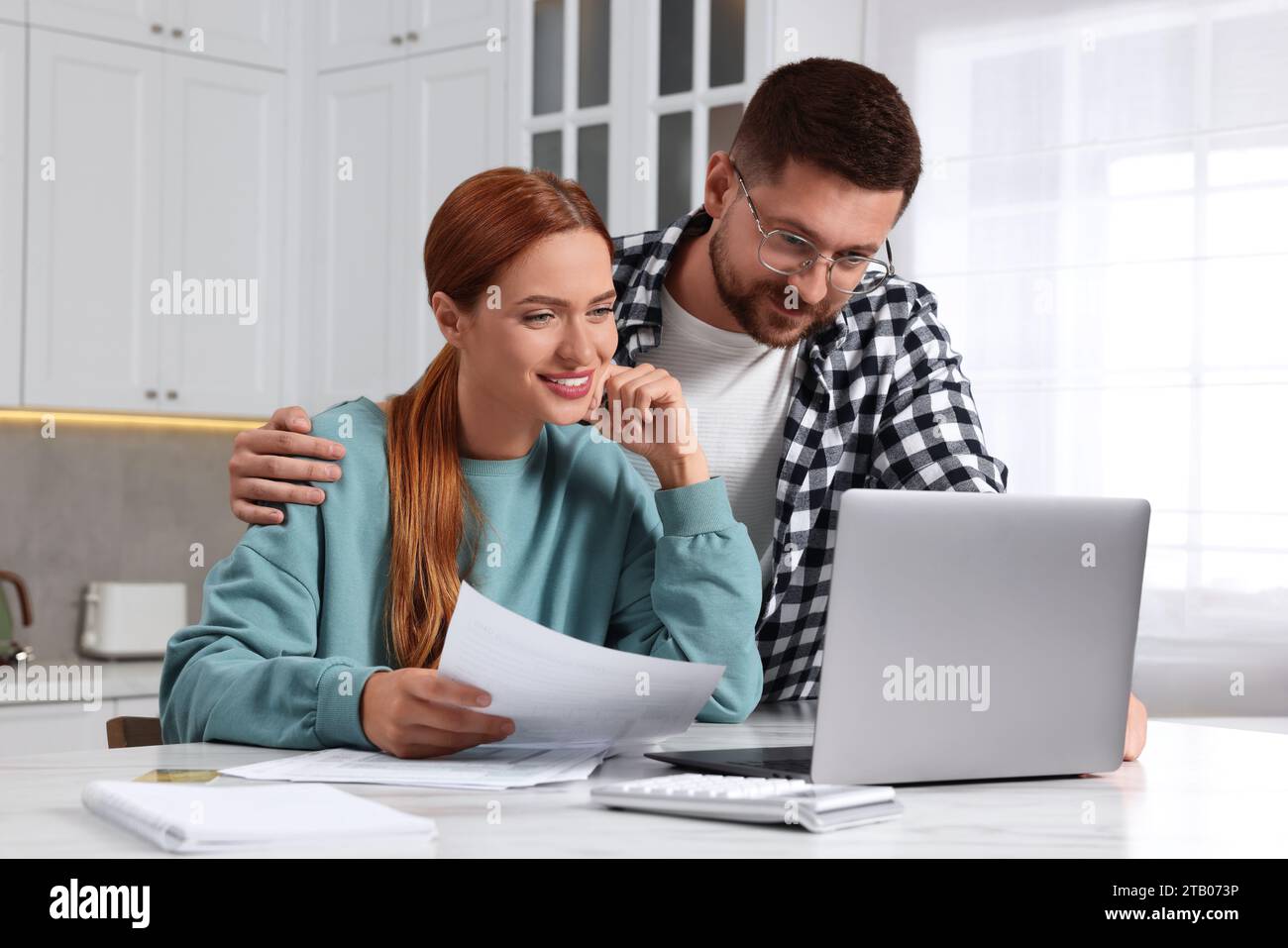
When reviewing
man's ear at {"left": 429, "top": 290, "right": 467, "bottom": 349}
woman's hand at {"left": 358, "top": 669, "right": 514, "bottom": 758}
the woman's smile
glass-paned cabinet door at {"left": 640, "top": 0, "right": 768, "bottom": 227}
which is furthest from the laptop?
glass-paned cabinet door at {"left": 640, "top": 0, "right": 768, "bottom": 227}

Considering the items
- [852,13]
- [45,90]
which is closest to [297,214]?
[45,90]

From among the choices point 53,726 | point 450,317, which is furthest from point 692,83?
point 53,726

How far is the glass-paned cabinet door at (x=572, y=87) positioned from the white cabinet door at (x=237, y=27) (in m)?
0.70

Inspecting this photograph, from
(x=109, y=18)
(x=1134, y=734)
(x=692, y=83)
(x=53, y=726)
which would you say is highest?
(x=109, y=18)

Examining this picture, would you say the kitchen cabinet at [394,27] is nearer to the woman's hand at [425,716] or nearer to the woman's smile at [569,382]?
the woman's smile at [569,382]

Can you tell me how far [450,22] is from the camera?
3314mm

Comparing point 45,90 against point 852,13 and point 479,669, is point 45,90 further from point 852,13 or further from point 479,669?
point 479,669

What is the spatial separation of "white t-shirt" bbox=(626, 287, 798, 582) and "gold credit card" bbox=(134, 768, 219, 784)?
2.82 ft

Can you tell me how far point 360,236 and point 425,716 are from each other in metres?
2.56

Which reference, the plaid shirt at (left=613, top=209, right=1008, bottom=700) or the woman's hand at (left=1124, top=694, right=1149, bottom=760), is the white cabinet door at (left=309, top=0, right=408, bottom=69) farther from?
the woman's hand at (left=1124, top=694, right=1149, bottom=760)

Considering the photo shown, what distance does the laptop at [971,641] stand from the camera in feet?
3.21

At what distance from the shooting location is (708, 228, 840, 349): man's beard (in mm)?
1642

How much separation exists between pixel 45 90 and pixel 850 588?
279 cm

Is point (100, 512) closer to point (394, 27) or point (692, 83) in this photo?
point (394, 27)
